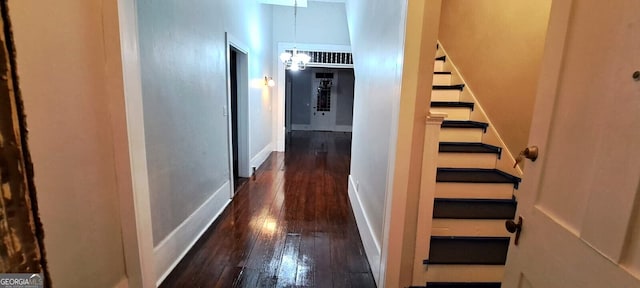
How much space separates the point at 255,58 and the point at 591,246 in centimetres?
466

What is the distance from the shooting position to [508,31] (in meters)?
2.64

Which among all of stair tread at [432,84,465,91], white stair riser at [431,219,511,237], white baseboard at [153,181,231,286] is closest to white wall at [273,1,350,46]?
stair tread at [432,84,465,91]

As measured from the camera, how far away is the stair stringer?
2539 mm

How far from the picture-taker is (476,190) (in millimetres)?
2334

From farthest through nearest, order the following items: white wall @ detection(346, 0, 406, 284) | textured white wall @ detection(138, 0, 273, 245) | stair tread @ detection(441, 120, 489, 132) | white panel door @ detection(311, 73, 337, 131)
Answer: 1. white panel door @ detection(311, 73, 337, 131)
2. stair tread @ detection(441, 120, 489, 132)
3. textured white wall @ detection(138, 0, 273, 245)
4. white wall @ detection(346, 0, 406, 284)

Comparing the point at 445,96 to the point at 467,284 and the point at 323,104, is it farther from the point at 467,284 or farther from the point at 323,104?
the point at 323,104

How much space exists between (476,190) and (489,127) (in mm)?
846

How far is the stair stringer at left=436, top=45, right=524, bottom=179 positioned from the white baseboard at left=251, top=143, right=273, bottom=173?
3.31 meters

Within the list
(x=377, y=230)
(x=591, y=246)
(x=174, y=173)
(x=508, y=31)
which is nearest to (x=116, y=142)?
(x=174, y=173)

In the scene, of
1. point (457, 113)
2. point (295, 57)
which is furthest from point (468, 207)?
point (295, 57)

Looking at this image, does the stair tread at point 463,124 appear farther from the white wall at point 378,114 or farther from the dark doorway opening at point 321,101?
the dark doorway opening at point 321,101

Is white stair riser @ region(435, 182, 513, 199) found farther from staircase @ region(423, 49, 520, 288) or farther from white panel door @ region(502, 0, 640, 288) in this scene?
white panel door @ region(502, 0, 640, 288)

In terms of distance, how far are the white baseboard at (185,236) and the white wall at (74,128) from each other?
34 cm

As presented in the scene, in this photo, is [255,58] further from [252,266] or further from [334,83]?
[334,83]
